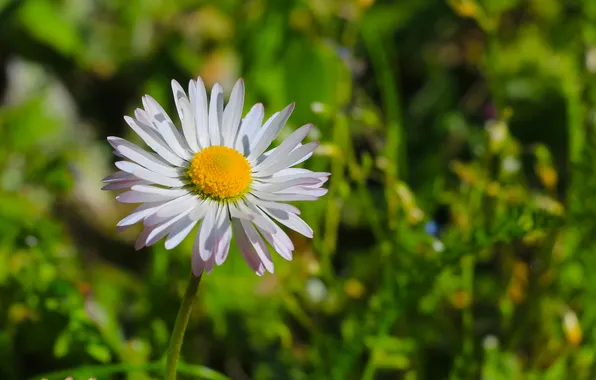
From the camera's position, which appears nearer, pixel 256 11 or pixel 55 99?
pixel 55 99

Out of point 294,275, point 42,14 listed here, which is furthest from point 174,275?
point 42,14

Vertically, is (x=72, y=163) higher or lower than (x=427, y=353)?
higher

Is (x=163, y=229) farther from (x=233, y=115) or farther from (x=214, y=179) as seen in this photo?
(x=233, y=115)

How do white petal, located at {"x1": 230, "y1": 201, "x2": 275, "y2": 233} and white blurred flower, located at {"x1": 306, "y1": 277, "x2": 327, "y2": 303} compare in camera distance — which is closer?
white petal, located at {"x1": 230, "y1": 201, "x2": 275, "y2": 233}

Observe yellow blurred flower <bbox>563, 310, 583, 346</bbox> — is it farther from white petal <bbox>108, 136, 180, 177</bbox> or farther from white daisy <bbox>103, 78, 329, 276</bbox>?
white petal <bbox>108, 136, 180, 177</bbox>

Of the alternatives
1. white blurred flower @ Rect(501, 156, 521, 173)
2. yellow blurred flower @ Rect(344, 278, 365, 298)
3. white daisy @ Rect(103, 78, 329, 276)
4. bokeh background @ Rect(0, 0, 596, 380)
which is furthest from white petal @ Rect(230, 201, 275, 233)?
white blurred flower @ Rect(501, 156, 521, 173)

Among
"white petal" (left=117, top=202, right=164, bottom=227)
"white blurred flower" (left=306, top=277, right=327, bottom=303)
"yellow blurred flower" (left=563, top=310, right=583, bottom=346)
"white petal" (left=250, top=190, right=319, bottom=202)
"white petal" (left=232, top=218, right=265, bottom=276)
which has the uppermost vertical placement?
"white petal" (left=250, top=190, right=319, bottom=202)

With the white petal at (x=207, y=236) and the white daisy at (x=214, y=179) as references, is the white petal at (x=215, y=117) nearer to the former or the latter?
the white daisy at (x=214, y=179)

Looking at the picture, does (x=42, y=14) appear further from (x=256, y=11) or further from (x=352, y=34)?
(x=352, y=34)
